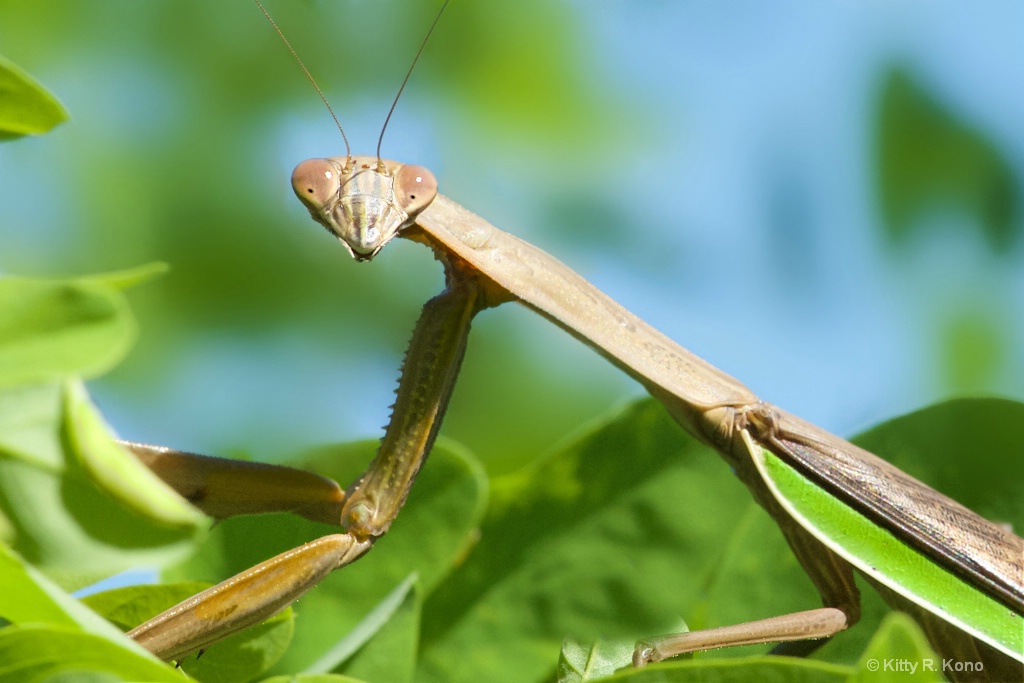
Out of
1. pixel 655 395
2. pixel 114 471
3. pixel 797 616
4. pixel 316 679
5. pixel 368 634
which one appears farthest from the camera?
pixel 655 395

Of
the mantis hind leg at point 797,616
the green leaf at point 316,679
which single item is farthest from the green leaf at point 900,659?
the mantis hind leg at point 797,616

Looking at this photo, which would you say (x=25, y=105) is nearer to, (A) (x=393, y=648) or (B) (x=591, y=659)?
(A) (x=393, y=648)

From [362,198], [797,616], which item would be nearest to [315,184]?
[362,198]

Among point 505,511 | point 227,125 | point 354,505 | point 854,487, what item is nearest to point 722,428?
point 854,487

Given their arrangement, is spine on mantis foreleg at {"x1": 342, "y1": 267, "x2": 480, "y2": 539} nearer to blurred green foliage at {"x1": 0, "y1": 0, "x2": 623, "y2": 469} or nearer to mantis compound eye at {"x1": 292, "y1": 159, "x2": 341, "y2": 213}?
blurred green foliage at {"x1": 0, "y1": 0, "x2": 623, "y2": 469}

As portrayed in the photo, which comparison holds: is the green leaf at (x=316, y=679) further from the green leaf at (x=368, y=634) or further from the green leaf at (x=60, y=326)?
the green leaf at (x=60, y=326)

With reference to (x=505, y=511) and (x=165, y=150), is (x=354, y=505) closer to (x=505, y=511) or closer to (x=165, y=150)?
(x=505, y=511)
